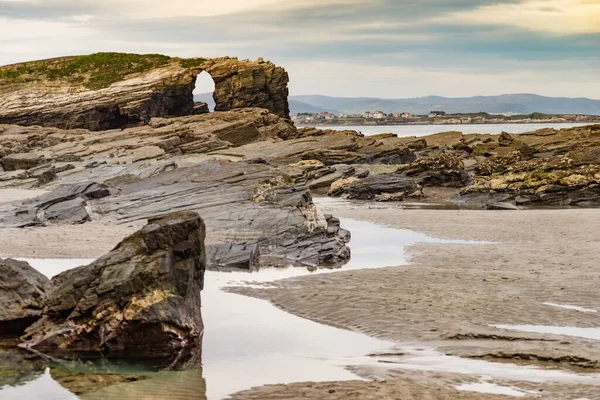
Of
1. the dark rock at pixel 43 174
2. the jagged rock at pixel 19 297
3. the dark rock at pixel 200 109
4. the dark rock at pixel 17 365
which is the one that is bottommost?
the dark rock at pixel 43 174

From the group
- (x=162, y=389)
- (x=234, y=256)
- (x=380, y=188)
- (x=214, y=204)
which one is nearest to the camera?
(x=162, y=389)

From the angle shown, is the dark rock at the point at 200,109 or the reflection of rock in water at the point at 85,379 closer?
the reflection of rock in water at the point at 85,379

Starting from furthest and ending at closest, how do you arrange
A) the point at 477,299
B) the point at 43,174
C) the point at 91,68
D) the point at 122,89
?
the point at 91,68, the point at 122,89, the point at 43,174, the point at 477,299

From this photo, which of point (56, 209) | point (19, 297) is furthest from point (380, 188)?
point (19, 297)

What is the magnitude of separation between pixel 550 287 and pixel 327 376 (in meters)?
8.39

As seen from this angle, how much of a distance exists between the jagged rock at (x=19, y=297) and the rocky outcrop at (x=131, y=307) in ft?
0.94

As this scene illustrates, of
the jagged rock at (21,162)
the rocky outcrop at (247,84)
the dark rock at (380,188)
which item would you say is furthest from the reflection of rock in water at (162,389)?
the rocky outcrop at (247,84)

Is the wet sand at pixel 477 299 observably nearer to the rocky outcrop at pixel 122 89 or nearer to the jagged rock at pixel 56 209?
the jagged rock at pixel 56 209

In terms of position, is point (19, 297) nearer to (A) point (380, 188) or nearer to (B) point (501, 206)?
(B) point (501, 206)

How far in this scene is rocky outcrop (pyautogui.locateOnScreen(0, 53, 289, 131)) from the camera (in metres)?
77.2

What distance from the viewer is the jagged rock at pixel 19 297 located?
13.6 meters

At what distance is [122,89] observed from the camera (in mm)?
79562

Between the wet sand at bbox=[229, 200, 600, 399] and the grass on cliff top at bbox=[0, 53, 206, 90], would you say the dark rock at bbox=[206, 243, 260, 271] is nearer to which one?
the wet sand at bbox=[229, 200, 600, 399]

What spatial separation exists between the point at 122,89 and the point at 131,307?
2745 inches
